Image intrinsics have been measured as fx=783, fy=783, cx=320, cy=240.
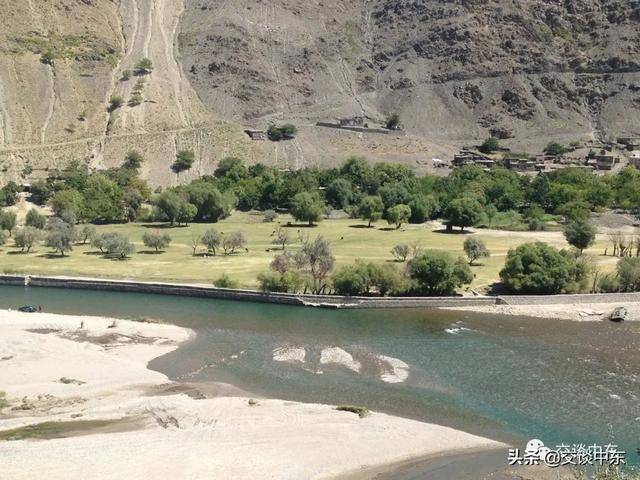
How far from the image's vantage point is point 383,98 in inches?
7362

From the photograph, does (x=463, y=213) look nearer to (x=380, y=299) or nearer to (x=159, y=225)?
(x=380, y=299)

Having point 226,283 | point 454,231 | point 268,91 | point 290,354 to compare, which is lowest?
point 290,354

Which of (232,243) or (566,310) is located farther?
(232,243)

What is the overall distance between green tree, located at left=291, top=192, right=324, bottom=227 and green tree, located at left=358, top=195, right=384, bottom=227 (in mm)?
6221

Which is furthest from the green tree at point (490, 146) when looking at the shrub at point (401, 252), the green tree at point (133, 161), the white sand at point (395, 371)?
the white sand at point (395, 371)

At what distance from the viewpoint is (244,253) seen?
89.2 meters

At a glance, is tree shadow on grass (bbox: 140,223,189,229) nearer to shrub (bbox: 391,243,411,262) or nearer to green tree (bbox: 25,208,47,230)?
green tree (bbox: 25,208,47,230)

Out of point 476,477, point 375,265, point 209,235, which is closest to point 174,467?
point 476,477

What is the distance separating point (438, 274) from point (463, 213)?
3908 centimetres

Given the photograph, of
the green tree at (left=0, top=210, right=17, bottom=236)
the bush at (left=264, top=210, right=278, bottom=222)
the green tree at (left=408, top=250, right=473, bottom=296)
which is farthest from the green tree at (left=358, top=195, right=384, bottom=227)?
the green tree at (left=0, top=210, right=17, bottom=236)

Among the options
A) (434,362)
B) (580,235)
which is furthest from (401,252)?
(434,362)

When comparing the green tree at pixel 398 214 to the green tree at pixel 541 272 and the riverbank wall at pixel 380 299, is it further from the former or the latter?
the riverbank wall at pixel 380 299

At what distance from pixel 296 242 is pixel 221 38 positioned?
4411 inches

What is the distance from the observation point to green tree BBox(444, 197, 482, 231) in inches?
4186
